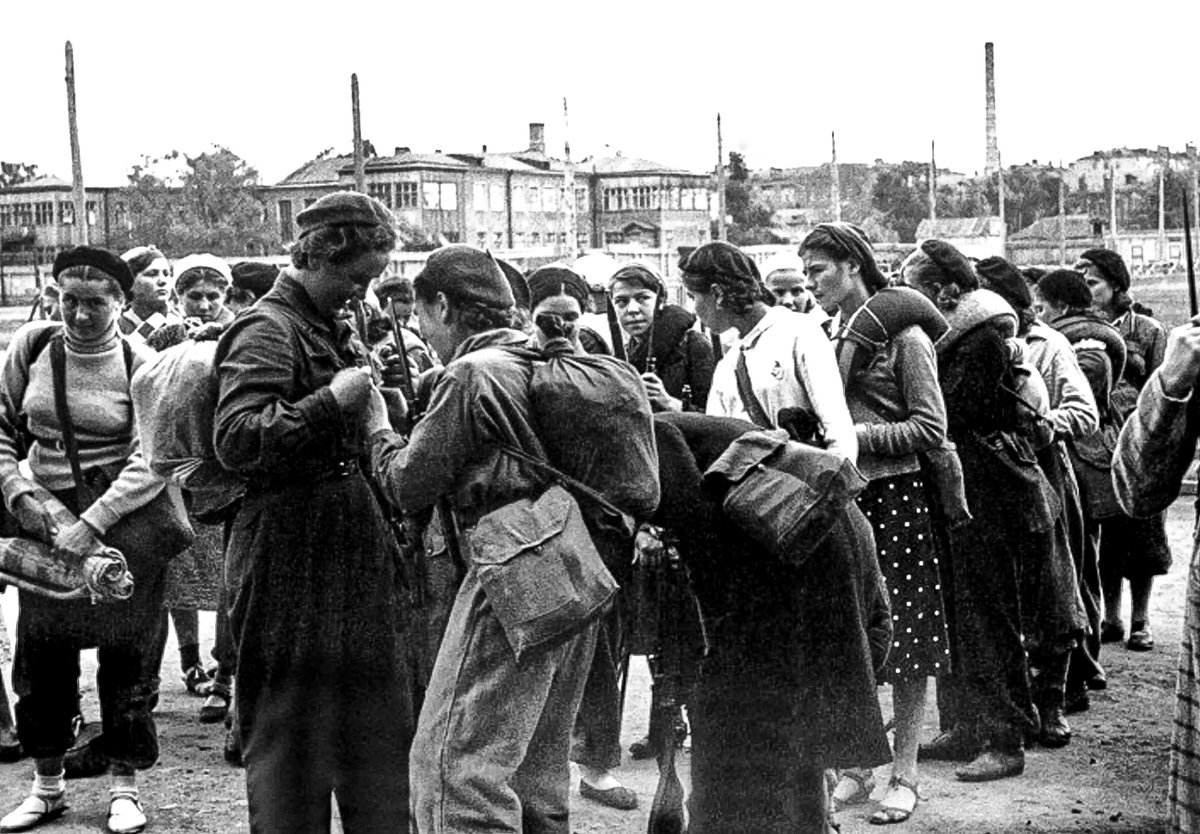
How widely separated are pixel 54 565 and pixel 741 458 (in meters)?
2.72

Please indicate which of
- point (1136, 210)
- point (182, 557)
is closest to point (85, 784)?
point (182, 557)

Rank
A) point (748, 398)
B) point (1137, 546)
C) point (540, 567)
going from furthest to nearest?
point (1137, 546), point (748, 398), point (540, 567)

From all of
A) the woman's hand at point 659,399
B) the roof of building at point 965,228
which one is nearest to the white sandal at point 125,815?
the woman's hand at point 659,399

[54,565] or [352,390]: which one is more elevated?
[352,390]

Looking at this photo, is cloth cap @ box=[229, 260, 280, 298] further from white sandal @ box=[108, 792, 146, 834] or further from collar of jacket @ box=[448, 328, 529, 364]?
collar of jacket @ box=[448, 328, 529, 364]

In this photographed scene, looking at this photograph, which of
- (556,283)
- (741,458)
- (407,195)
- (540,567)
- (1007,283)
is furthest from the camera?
(407,195)

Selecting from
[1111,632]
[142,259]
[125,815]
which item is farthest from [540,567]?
[1111,632]

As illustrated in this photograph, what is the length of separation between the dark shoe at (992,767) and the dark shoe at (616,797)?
4.39 feet

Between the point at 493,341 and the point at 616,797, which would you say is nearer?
the point at 493,341

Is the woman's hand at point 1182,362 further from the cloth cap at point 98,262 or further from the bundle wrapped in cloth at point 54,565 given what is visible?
the cloth cap at point 98,262

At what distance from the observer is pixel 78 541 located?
19.1 ft

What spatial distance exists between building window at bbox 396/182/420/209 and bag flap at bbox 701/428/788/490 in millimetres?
71357

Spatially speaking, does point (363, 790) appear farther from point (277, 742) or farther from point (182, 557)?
point (182, 557)

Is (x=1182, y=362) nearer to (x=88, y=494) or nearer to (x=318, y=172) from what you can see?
(x=88, y=494)
